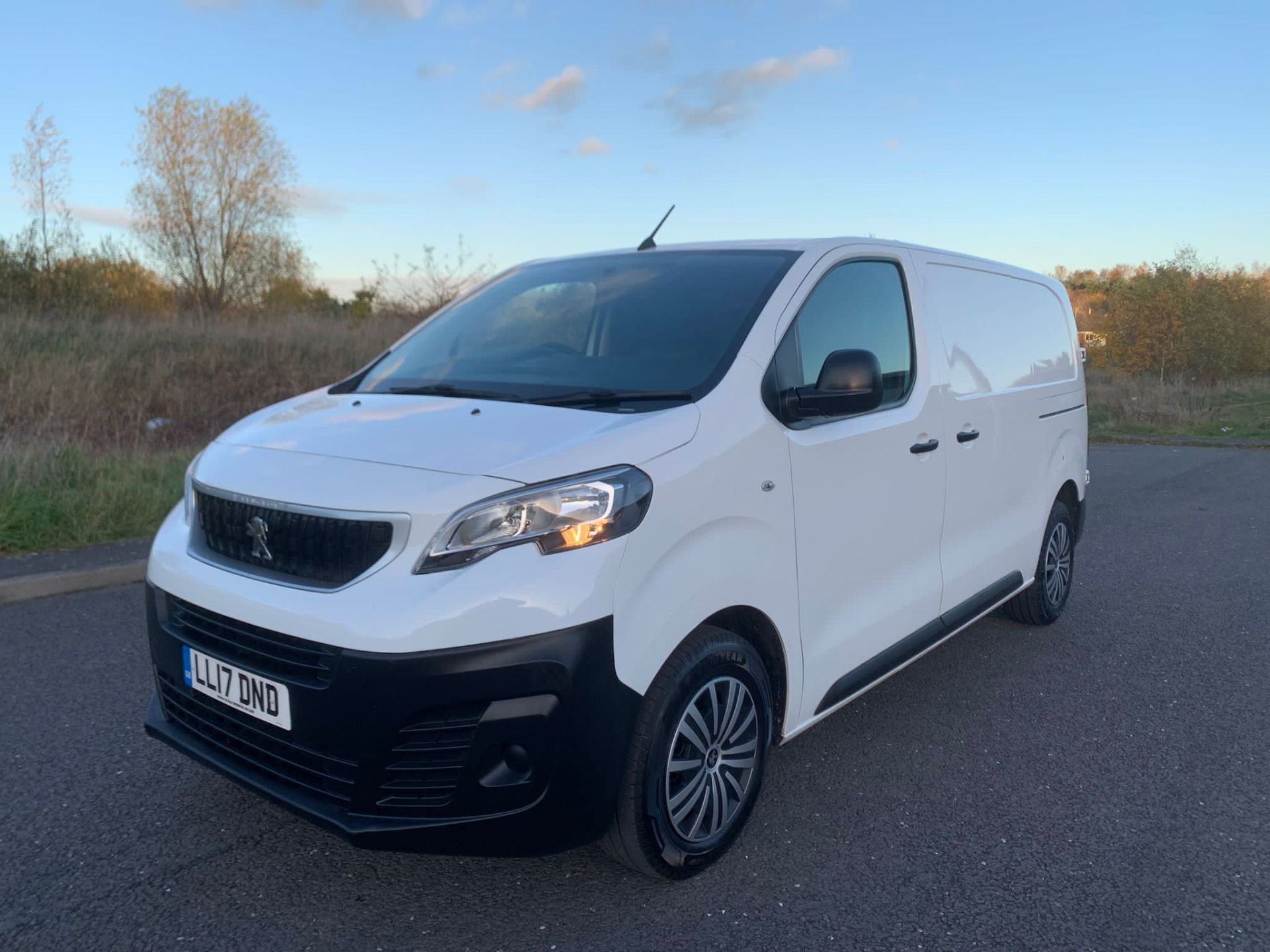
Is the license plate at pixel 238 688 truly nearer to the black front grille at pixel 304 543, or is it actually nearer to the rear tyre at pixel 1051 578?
the black front grille at pixel 304 543

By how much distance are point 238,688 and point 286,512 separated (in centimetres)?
48

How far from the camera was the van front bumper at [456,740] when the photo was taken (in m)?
2.20

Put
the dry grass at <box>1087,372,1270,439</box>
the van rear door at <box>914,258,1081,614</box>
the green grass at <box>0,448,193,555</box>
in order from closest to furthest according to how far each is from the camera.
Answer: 1. the van rear door at <box>914,258,1081,614</box>
2. the green grass at <box>0,448,193,555</box>
3. the dry grass at <box>1087,372,1270,439</box>

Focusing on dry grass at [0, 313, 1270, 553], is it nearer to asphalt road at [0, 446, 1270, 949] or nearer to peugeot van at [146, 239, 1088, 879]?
asphalt road at [0, 446, 1270, 949]

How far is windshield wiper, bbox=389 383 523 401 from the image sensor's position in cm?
300

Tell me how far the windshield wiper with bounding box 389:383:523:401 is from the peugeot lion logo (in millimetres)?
783

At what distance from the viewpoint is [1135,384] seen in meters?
26.8

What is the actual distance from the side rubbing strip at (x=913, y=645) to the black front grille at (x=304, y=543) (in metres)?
1.59

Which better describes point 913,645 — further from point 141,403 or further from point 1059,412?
point 141,403

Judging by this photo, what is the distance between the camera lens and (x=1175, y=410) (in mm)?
19703

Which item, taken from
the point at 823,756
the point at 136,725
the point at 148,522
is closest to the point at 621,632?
the point at 823,756

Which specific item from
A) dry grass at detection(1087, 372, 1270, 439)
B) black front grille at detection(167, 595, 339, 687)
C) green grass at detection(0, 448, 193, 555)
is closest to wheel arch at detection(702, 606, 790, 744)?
black front grille at detection(167, 595, 339, 687)

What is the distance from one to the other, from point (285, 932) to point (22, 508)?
5.05 m

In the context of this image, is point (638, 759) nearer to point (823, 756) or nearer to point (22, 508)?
point (823, 756)
